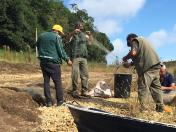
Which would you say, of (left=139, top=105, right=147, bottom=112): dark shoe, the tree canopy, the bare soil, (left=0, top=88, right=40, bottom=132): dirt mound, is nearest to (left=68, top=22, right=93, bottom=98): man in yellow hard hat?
the bare soil

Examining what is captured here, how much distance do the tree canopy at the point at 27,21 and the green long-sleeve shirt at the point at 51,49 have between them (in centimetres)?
3871

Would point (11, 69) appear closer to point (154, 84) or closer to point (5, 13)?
point (154, 84)

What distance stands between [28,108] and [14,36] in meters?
47.9

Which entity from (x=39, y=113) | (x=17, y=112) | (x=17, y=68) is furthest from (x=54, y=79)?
(x=17, y=68)

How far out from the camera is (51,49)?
13727 millimetres

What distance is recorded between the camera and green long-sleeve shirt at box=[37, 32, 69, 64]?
13.7 m

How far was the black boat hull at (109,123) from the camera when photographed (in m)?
7.43

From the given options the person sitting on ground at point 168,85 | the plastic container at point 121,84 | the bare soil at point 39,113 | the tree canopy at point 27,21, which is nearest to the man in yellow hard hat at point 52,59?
the bare soil at point 39,113

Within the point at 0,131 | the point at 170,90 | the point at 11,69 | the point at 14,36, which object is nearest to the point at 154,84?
the point at 170,90

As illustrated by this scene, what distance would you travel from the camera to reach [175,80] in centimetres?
1544

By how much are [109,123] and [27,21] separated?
195ft

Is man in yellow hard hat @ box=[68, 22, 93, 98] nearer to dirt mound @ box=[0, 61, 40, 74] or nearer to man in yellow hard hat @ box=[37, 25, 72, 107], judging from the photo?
man in yellow hard hat @ box=[37, 25, 72, 107]

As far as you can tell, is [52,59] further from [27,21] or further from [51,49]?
[27,21]

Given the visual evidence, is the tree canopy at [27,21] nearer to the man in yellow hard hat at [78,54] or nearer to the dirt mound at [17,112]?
the man in yellow hard hat at [78,54]
